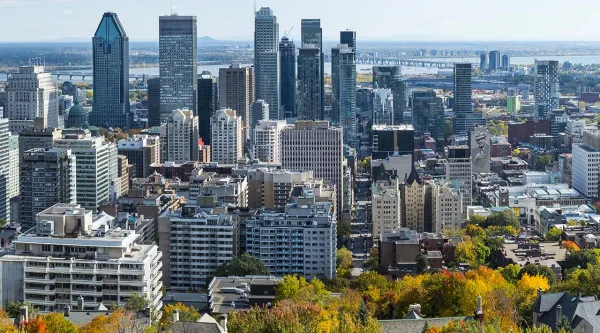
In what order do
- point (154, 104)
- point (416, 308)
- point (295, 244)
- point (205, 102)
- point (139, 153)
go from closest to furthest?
point (416, 308) → point (295, 244) → point (139, 153) → point (205, 102) → point (154, 104)

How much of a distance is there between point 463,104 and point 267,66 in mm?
15226

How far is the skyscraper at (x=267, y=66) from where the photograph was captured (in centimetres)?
8750

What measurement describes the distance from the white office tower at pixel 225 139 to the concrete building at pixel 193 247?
85.5 ft

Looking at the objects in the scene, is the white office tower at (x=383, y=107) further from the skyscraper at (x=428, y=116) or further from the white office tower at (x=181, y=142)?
the white office tower at (x=181, y=142)

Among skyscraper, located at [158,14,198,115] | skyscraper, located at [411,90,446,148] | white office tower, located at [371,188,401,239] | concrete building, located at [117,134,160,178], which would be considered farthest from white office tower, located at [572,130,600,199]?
skyscraper, located at [158,14,198,115]

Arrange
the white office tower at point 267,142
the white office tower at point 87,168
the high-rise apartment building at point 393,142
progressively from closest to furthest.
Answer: the white office tower at point 87,168 → the white office tower at point 267,142 → the high-rise apartment building at point 393,142

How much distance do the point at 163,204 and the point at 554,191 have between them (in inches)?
826

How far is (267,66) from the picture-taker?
290ft

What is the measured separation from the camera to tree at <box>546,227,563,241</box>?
41938mm

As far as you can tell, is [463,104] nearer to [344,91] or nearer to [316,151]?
[344,91]

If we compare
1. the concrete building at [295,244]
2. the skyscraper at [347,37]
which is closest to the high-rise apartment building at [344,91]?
the skyscraper at [347,37]

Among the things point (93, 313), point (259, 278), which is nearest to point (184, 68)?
point (259, 278)

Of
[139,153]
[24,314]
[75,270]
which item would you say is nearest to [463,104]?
[139,153]

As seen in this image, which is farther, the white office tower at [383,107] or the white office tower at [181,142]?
the white office tower at [383,107]
